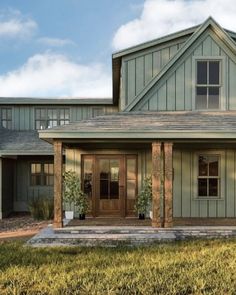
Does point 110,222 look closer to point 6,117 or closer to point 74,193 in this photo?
point 74,193

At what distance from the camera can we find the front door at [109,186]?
1255 cm

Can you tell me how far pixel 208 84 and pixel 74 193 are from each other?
5.92 metres

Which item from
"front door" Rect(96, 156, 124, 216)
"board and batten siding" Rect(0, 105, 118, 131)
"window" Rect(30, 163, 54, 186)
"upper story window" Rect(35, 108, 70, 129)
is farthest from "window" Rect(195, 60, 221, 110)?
"upper story window" Rect(35, 108, 70, 129)

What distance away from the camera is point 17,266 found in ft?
23.1

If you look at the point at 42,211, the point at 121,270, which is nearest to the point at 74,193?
the point at 42,211

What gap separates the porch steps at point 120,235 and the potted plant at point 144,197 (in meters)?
1.41

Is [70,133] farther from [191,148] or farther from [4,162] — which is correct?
[4,162]

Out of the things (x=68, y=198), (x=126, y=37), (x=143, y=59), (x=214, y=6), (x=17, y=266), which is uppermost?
(x=126, y=37)

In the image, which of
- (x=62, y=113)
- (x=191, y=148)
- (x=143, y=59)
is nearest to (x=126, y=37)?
(x=62, y=113)

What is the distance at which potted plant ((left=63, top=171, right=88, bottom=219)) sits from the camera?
11.6 metres

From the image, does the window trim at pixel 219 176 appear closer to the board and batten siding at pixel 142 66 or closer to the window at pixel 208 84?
the window at pixel 208 84

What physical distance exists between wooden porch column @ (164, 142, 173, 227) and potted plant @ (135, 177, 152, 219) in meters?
1.20

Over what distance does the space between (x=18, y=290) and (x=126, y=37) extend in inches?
1103

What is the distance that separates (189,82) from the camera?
41.9 ft
